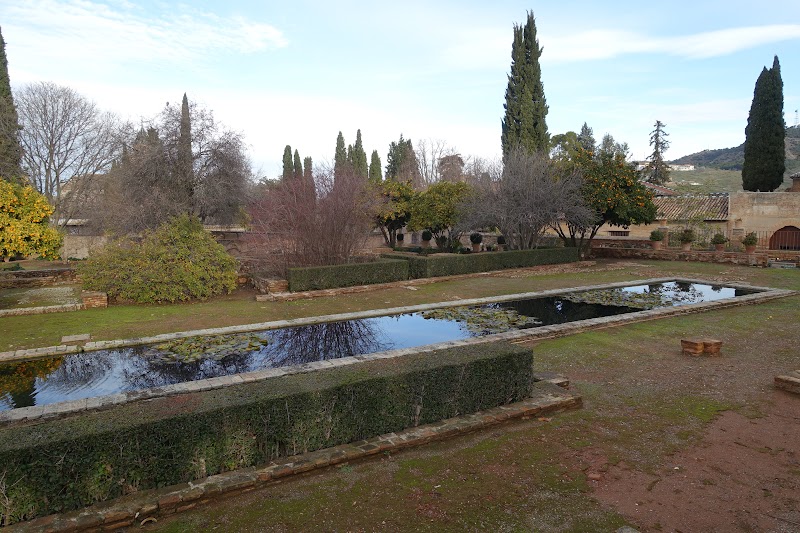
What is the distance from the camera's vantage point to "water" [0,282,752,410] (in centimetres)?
705

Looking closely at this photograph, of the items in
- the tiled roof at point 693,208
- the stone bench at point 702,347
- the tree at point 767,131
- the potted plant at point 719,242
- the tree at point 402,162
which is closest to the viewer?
the stone bench at point 702,347

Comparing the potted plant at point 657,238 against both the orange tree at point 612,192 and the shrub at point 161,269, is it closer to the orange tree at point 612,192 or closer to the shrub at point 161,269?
the orange tree at point 612,192

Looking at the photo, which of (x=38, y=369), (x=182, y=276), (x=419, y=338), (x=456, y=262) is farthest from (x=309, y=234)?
(x=38, y=369)

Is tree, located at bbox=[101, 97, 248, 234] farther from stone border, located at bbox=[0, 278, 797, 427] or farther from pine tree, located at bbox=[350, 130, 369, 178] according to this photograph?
pine tree, located at bbox=[350, 130, 369, 178]

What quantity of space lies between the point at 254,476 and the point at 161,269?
34.6ft

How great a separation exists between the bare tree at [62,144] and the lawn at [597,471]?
25938 mm

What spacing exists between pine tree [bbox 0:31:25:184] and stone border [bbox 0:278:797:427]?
20.1 metres

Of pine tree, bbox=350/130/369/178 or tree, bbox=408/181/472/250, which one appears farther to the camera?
pine tree, bbox=350/130/369/178

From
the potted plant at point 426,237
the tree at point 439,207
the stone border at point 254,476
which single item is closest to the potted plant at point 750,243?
the tree at point 439,207

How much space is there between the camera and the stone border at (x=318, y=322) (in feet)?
18.5

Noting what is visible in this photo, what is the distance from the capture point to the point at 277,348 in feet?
29.0

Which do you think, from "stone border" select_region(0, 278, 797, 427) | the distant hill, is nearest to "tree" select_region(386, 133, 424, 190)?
the distant hill

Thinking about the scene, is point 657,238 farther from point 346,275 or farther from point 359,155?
point 359,155

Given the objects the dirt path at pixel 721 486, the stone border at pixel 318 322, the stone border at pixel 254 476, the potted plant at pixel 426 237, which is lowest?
the dirt path at pixel 721 486
